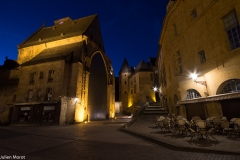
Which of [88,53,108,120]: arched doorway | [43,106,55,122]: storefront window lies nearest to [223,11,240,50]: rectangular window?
[43,106,55,122]: storefront window

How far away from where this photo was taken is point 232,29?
9086 mm

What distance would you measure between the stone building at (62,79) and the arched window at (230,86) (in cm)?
1740

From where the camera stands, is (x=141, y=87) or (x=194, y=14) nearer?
(x=194, y=14)

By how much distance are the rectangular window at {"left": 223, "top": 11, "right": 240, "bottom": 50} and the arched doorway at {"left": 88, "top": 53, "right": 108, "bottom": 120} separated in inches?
833

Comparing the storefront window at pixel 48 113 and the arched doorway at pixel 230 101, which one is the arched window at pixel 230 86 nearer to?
the arched doorway at pixel 230 101

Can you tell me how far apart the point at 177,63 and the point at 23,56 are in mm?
30386

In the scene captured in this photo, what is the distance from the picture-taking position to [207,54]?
A: 34.3 feet

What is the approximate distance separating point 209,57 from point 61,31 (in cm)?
2818

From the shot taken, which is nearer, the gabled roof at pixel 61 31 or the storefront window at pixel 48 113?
the storefront window at pixel 48 113

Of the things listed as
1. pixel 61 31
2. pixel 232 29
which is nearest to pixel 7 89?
pixel 61 31

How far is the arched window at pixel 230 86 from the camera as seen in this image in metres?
8.44

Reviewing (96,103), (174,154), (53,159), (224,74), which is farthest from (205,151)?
(96,103)

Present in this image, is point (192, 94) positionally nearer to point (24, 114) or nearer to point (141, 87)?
point (24, 114)

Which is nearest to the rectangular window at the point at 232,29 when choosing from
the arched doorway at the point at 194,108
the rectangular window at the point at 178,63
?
the arched doorway at the point at 194,108
